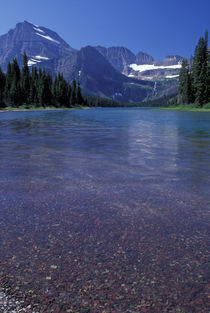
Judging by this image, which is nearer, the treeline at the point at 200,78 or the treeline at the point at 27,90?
the treeline at the point at 200,78

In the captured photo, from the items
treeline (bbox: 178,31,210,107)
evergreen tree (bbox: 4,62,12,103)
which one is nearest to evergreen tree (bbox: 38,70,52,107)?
evergreen tree (bbox: 4,62,12,103)

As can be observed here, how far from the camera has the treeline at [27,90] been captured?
348 feet

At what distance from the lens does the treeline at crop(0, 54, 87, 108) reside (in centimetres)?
10606

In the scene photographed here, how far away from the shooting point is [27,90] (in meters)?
118

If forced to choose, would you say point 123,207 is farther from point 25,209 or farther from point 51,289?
point 51,289

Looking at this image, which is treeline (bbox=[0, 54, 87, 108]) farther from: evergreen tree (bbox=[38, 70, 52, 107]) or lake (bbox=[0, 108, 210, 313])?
lake (bbox=[0, 108, 210, 313])

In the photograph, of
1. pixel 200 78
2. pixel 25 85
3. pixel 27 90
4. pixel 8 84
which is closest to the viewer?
pixel 200 78

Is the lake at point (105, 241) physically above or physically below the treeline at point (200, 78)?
below

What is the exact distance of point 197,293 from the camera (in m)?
3.19

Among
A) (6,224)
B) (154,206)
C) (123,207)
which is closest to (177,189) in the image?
(154,206)

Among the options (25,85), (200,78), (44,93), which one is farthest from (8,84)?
(200,78)

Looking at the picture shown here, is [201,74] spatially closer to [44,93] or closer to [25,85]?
[44,93]

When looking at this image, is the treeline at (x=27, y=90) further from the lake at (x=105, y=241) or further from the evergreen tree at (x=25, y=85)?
the lake at (x=105, y=241)

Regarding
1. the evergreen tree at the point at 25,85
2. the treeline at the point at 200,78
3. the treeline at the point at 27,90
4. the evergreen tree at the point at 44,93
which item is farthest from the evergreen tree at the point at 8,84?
the treeline at the point at 200,78
